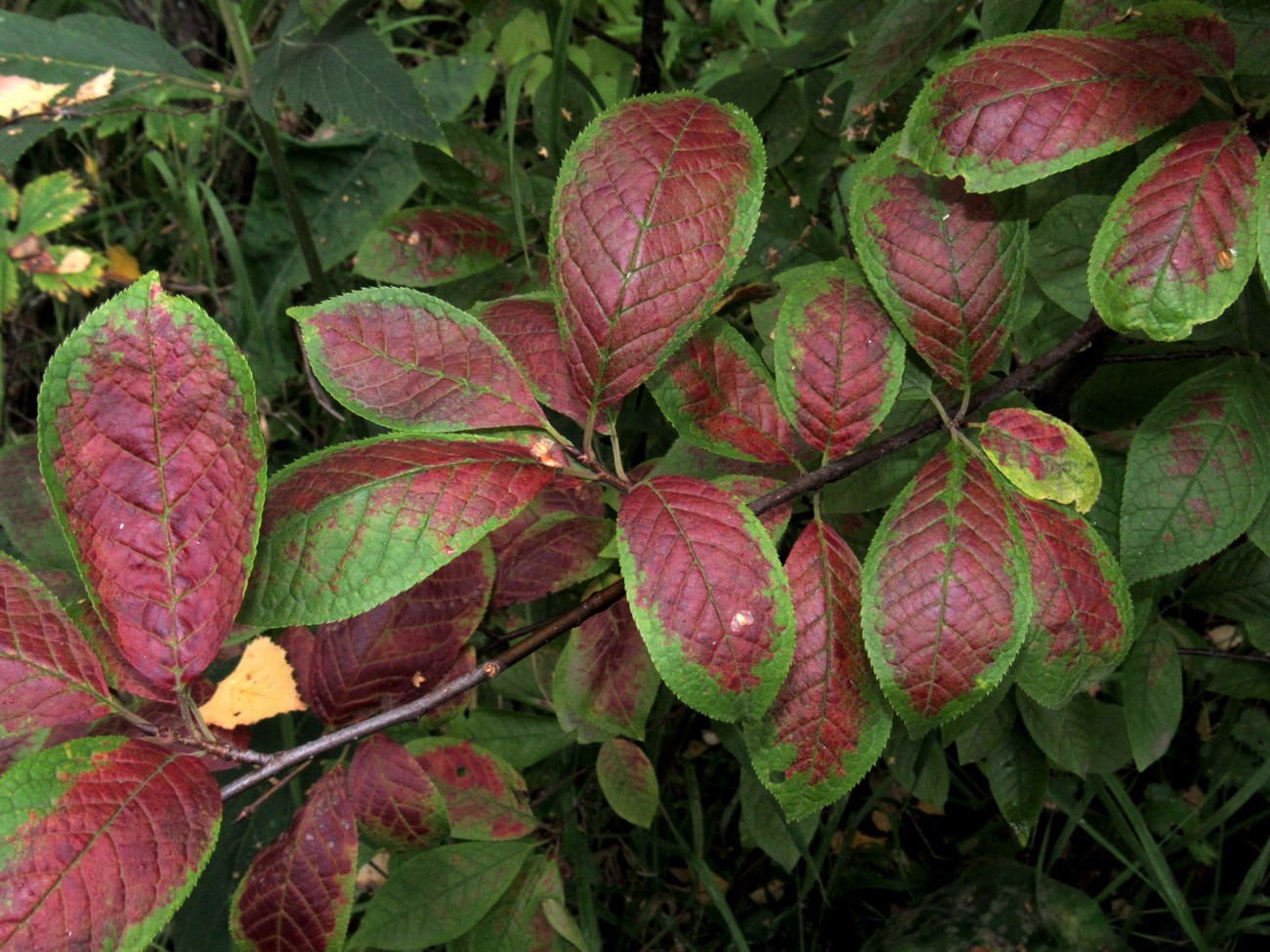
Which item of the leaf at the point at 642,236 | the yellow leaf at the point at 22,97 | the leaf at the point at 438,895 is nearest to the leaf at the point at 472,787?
the leaf at the point at 438,895

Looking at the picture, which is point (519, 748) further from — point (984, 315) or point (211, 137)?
point (211, 137)

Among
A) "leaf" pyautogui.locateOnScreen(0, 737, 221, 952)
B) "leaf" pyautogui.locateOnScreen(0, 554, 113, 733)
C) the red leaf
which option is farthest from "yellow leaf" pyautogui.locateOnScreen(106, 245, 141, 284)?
"leaf" pyautogui.locateOnScreen(0, 737, 221, 952)

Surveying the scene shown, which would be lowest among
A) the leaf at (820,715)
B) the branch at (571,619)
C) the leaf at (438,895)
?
the leaf at (438,895)

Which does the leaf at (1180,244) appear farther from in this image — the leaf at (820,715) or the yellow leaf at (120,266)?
the yellow leaf at (120,266)

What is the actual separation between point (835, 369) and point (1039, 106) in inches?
9.7

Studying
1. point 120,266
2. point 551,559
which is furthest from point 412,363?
point 120,266

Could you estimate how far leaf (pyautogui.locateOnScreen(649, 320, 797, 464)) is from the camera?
2.77 feet

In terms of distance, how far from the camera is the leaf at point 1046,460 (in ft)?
2.37

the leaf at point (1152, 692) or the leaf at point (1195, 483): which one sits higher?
the leaf at point (1195, 483)

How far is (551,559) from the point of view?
1024 millimetres

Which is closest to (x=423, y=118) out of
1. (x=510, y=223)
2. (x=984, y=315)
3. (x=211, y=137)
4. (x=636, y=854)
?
(x=510, y=223)

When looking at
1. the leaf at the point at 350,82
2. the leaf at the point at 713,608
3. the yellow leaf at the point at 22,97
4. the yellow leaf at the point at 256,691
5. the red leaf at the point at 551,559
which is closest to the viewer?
the leaf at the point at 713,608

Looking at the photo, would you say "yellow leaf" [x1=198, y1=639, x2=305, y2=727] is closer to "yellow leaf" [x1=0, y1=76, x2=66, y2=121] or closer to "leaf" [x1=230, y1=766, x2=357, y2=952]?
"leaf" [x1=230, y1=766, x2=357, y2=952]

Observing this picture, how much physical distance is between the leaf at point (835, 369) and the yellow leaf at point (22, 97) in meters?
1.46
